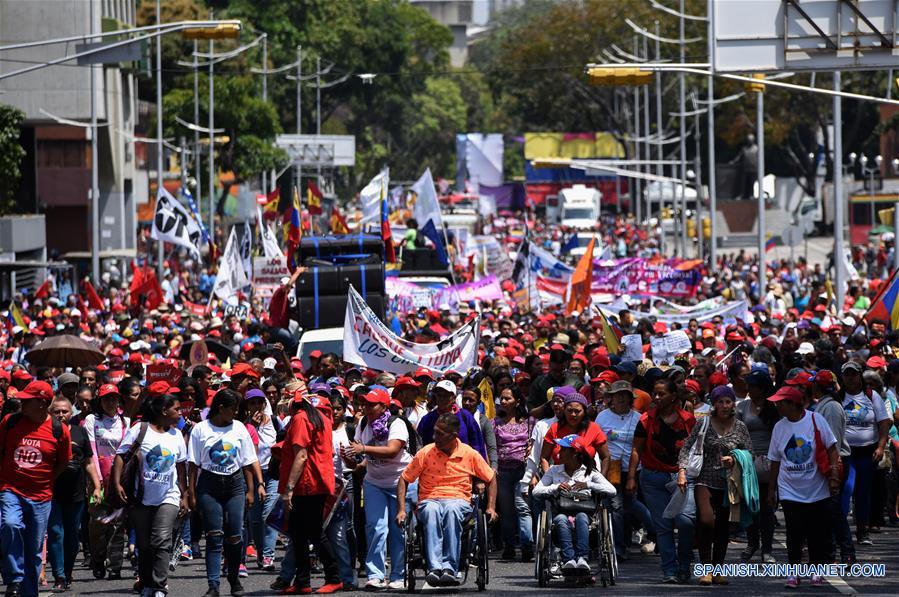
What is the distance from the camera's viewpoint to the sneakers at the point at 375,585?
13.1 metres

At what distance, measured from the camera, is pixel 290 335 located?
2450 cm

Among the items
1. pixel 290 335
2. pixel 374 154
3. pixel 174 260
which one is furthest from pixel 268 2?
pixel 290 335

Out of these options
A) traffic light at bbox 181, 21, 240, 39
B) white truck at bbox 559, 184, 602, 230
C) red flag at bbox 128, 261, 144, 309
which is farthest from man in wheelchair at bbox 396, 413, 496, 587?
white truck at bbox 559, 184, 602, 230

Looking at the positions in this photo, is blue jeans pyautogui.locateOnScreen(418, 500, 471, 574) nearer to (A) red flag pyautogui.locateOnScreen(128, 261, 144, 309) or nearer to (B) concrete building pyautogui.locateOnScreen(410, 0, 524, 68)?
(A) red flag pyautogui.locateOnScreen(128, 261, 144, 309)

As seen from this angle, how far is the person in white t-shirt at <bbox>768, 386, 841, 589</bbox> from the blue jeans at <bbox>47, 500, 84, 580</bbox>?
201 inches

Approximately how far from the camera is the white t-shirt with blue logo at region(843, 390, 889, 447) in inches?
599

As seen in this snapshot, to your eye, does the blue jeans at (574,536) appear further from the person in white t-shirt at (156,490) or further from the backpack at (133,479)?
the backpack at (133,479)

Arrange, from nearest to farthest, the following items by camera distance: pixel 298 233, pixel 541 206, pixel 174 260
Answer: pixel 298 233, pixel 174 260, pixel 541 206

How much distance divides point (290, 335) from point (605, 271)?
10109 millimetres

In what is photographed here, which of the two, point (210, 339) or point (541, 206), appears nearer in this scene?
point (210, 339)

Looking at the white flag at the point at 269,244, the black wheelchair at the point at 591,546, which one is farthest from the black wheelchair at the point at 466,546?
the white flag at the point at 269,244

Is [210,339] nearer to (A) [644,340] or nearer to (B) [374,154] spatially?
(A) [644,340]

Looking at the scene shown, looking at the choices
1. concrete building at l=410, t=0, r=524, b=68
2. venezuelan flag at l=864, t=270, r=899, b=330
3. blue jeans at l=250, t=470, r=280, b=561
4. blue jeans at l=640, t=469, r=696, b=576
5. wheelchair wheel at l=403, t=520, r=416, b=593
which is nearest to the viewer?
wheelchair wheel at l=403, t=520, r=416, b=593

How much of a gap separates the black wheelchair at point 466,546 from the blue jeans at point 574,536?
50 centimetres
